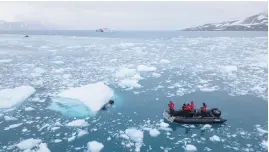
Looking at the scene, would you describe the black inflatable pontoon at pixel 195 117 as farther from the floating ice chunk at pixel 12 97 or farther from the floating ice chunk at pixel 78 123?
the floating ice chunk at pixel 12 97

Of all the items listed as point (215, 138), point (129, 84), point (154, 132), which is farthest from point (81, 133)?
point (129, 84)

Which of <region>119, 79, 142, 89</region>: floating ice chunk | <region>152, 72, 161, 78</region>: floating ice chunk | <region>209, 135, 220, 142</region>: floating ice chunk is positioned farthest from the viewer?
<region>152, 72, 161, 78</region>: floating ice chunk

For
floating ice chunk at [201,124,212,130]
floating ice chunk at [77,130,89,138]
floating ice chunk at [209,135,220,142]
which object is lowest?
floating ice chunk at [201,124,212,130]

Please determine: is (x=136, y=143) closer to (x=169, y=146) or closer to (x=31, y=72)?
(x=169, y=146)

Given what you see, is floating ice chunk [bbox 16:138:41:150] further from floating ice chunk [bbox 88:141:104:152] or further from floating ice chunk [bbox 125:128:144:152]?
floating ice chunk [bbox 125:128:144:152]

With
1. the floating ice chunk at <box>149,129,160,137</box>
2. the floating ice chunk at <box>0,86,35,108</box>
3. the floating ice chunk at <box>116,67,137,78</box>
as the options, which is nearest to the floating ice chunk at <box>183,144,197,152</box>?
the floating ice chunk at <box>149,129,160,137</box>

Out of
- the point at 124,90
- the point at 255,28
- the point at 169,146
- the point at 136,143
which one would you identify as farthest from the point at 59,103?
the point at 255,28

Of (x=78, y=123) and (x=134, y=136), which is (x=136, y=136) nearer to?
(x=134, y=136)
